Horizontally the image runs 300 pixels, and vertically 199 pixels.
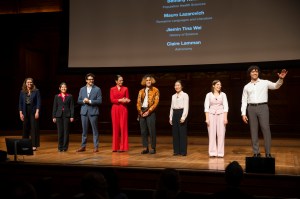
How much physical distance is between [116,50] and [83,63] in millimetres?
761

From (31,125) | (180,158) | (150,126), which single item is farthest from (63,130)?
(180,158)

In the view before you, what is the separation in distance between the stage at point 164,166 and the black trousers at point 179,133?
20 centimetres

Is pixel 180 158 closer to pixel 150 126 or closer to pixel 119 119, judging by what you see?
pixel 150 126

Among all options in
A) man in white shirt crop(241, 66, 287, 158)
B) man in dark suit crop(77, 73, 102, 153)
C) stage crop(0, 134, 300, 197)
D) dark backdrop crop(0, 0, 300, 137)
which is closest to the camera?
stage crop(0, 134, 300, 197)

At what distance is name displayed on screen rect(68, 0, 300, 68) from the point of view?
21.8ft

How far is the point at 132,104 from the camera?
11.3 metres

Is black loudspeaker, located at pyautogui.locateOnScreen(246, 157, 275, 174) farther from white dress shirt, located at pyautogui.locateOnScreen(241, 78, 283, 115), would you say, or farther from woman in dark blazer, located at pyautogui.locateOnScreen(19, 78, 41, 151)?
woman in dark blazer, located at pyautogui.locateOnScreen(19, 78, 41, 151)

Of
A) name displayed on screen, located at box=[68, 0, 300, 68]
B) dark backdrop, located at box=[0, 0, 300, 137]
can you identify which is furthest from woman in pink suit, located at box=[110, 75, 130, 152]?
dark backdrop, located at box=[0, 0, 300, 137]

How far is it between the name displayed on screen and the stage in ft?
5.76

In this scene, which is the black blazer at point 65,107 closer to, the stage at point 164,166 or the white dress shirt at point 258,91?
the stage at point 164,166

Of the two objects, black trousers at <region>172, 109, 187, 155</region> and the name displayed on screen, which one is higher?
the name displayed on screen

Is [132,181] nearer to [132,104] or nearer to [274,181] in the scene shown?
[274,181]

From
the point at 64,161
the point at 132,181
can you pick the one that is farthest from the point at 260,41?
the point at 64,161

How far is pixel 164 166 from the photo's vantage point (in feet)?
18.0
